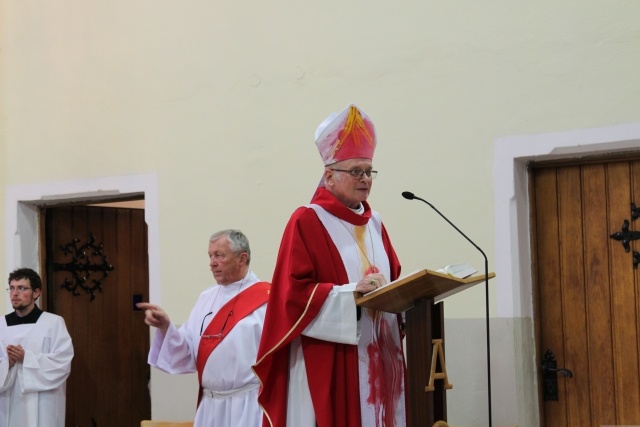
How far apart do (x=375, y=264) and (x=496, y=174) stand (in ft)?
4.41

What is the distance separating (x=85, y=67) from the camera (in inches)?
278

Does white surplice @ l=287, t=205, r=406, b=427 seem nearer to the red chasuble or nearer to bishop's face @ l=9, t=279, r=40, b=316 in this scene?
the red chasuble

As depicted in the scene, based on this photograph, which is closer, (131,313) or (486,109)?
(486,109)

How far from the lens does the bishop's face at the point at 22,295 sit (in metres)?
6.67

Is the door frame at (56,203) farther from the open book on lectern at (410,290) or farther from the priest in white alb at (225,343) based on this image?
the open book on lectern at (410,290)

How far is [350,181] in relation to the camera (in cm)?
424

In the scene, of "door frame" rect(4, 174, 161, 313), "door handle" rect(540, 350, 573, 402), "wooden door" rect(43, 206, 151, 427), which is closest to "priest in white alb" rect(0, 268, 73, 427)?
"door frame" rect(4, 174, 161, 313)

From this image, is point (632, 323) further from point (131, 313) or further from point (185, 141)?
point (131, 313)

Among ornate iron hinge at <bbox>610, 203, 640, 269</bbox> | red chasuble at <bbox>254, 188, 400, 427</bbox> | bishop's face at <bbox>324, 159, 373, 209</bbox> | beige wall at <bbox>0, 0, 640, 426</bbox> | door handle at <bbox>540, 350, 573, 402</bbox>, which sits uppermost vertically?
beige wall at <bbox>0, 0, 640, 426</bbox>

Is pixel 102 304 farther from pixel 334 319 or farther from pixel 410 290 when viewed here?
pixel 410 290

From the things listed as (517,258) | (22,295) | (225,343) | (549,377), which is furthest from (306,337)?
(22,295)

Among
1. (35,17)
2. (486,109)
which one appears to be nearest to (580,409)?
(486,109)

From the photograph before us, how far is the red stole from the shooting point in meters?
5.36

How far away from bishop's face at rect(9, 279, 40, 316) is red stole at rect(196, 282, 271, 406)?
5.92 feet
